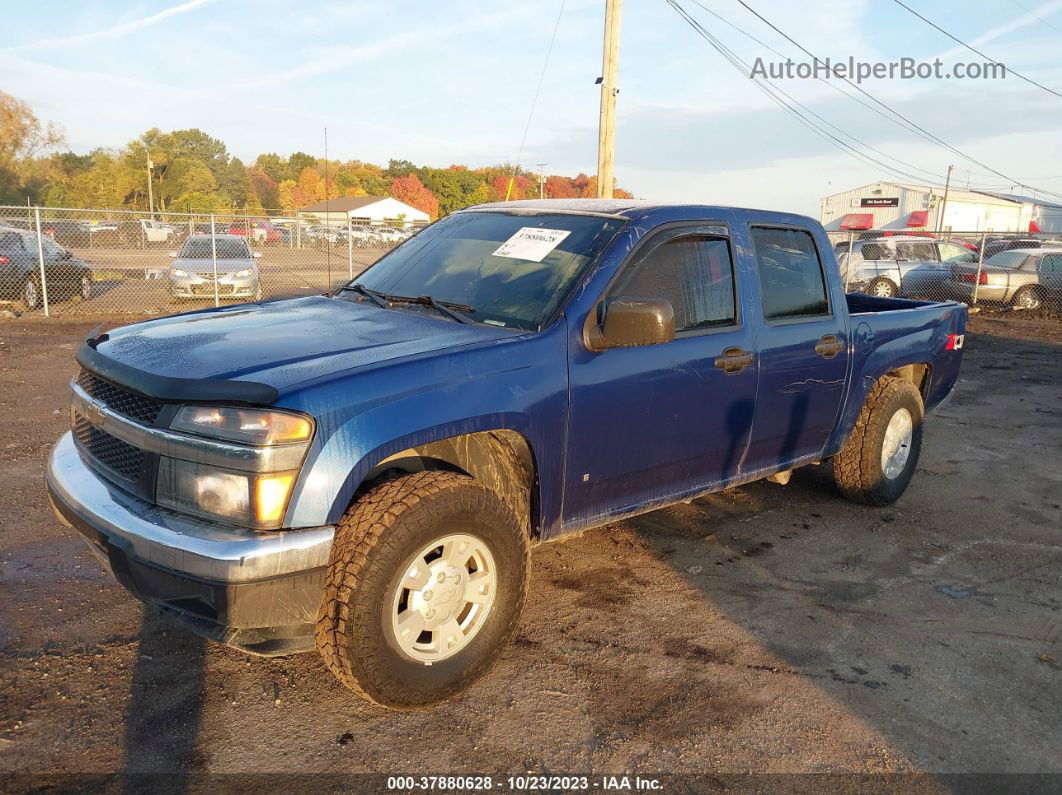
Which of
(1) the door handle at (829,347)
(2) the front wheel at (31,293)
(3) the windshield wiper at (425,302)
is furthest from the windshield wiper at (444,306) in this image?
(2) the front wheel at (31,293)

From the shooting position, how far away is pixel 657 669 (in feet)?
10.9

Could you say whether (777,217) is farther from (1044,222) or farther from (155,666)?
(1044,222)

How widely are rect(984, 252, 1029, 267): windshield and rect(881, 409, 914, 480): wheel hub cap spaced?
15.5 meters

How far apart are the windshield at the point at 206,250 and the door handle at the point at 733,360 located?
1416 centimetres

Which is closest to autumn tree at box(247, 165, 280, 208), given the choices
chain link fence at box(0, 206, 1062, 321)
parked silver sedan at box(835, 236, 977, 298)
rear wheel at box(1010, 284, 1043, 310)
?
chain link fence at box(0, 206, 1062, 321)

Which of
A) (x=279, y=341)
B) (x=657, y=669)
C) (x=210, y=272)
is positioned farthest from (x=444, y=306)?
(x=210, y=272)

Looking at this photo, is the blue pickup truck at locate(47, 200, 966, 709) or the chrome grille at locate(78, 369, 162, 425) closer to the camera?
the blue pickup truck at locate(47, 200, 966, 709)

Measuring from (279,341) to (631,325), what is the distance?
1377mm

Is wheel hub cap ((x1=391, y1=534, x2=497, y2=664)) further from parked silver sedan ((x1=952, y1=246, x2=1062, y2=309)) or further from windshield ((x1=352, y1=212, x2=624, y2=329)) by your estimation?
parked silver sedan ((x1=952, y1=246, x2=1062, y2=309))

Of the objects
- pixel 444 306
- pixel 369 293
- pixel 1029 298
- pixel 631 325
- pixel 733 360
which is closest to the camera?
pixel 631 325

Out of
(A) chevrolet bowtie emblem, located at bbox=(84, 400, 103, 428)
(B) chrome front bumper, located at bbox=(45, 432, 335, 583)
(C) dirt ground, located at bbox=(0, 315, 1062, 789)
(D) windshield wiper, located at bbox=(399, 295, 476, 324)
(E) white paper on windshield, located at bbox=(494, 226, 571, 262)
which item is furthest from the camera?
(E) white paper on windshield, located at bbox=(494, 226, 571, 262)

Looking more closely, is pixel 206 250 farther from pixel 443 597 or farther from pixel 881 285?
pixel 443 597

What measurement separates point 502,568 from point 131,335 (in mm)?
1826

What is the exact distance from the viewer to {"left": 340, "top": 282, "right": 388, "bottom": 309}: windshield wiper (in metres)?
3.89
